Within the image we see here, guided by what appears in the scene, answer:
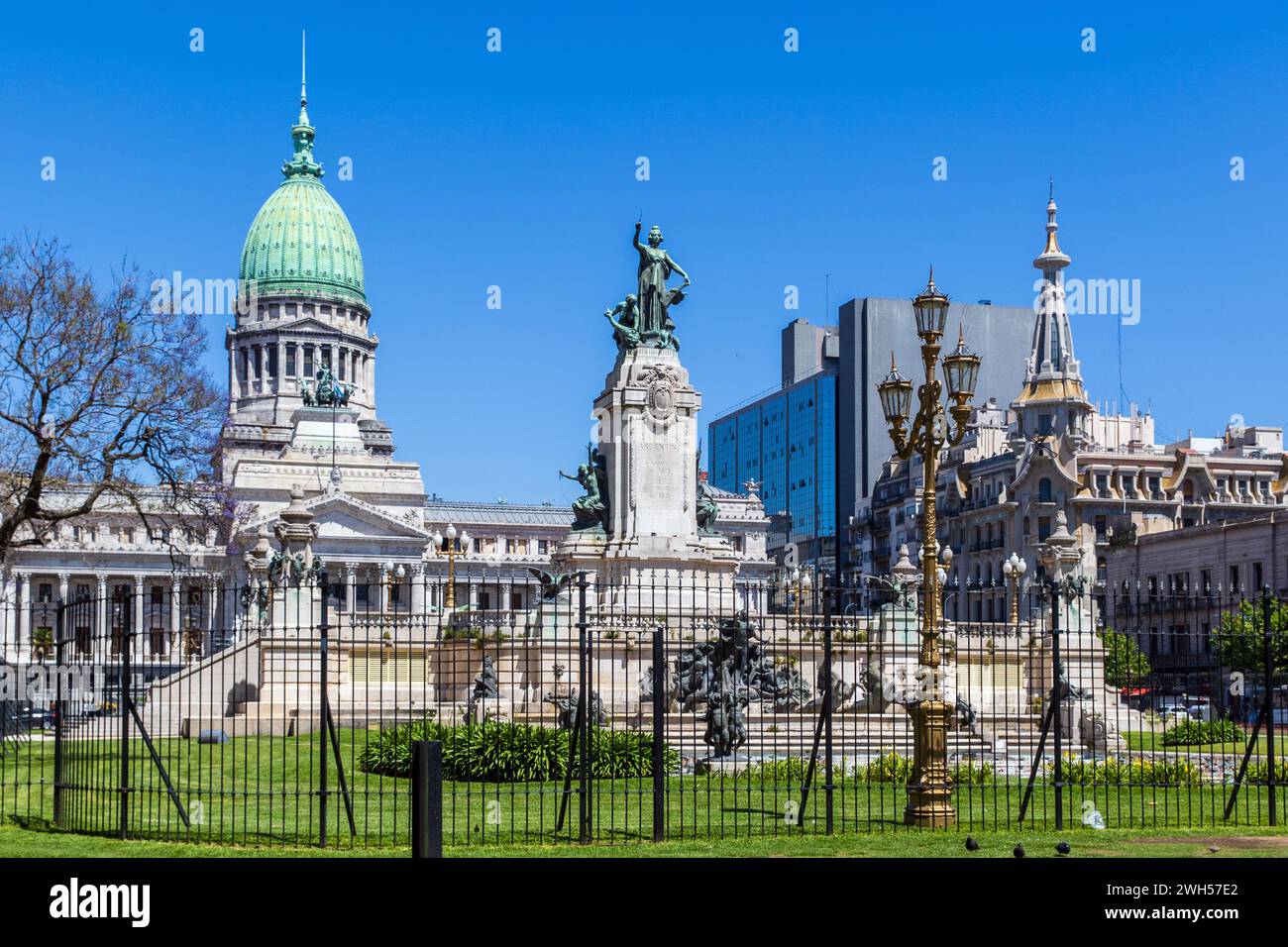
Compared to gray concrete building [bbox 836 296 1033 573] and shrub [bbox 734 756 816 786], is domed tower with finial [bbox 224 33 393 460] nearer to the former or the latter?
gray concrete building [bbox 836 296 1033 573]

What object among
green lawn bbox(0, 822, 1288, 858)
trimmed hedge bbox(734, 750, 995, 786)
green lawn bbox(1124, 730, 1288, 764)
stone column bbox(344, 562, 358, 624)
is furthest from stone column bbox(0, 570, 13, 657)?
green lawn bbox(1124, 730, 1288, 764)

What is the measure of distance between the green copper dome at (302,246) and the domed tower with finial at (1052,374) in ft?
236

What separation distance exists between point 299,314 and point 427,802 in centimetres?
15879

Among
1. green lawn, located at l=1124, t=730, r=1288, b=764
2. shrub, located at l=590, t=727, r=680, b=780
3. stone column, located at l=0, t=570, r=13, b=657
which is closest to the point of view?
shrub, located at l=590, t=727, r=680, b=780

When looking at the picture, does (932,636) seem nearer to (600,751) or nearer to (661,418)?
(600,751)

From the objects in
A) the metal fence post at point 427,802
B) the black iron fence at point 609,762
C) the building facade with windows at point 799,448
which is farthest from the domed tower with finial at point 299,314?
the metal fence post at point 427,802

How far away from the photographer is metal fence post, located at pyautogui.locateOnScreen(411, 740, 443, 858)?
14312 mm

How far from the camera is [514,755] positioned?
2681 centimetres

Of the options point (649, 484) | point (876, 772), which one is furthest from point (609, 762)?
point (649, 484)

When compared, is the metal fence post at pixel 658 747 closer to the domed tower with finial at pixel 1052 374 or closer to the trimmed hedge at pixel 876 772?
the trimmed hedge at pixel 876 772

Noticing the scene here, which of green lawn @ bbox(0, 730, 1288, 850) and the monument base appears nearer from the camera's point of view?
green lawn @ bbox(0, 730, 1288, 850)

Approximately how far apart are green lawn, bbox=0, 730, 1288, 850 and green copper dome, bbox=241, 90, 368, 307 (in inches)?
5716
